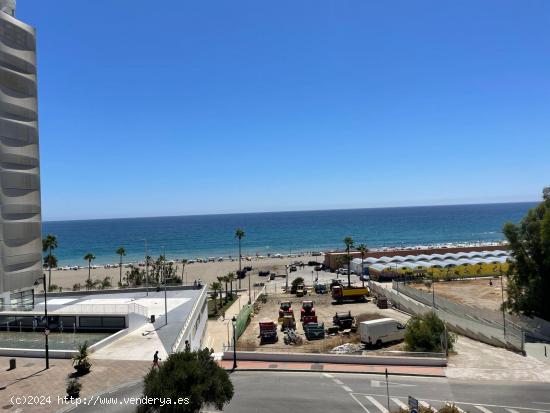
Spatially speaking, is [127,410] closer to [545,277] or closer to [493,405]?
[493,405]

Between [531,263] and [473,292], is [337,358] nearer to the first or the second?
[531,263]

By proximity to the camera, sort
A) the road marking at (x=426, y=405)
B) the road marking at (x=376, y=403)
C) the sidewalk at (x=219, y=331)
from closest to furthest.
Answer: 1. the road marking at (x=426, y=405)
2. the road marking at (x=376, y=403)
3. the sidewalk at (x=219, y=331)

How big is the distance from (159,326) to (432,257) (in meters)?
64.9

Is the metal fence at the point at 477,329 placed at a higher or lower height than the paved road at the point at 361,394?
lower

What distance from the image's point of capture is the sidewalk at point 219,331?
37.2m

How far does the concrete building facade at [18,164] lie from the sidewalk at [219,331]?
56.6 feet

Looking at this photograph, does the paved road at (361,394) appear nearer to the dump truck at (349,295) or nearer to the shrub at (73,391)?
the shrub at (73,391)

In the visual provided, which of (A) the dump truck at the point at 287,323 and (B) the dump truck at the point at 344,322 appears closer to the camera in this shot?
(B) the dump truck at the point at 344,322

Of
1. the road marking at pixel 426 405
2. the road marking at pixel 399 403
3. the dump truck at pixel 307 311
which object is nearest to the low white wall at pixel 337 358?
the road marking at pixel 399 403

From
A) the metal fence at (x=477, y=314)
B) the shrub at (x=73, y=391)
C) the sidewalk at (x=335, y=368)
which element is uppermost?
the shrub at (x=73, y=391)

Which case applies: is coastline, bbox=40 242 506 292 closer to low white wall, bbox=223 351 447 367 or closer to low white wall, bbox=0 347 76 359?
low white wall, bbox=223 351 447 367

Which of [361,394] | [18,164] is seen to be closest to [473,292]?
[361,394]

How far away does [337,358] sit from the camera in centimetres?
2656

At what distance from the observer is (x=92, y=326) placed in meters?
33.0
